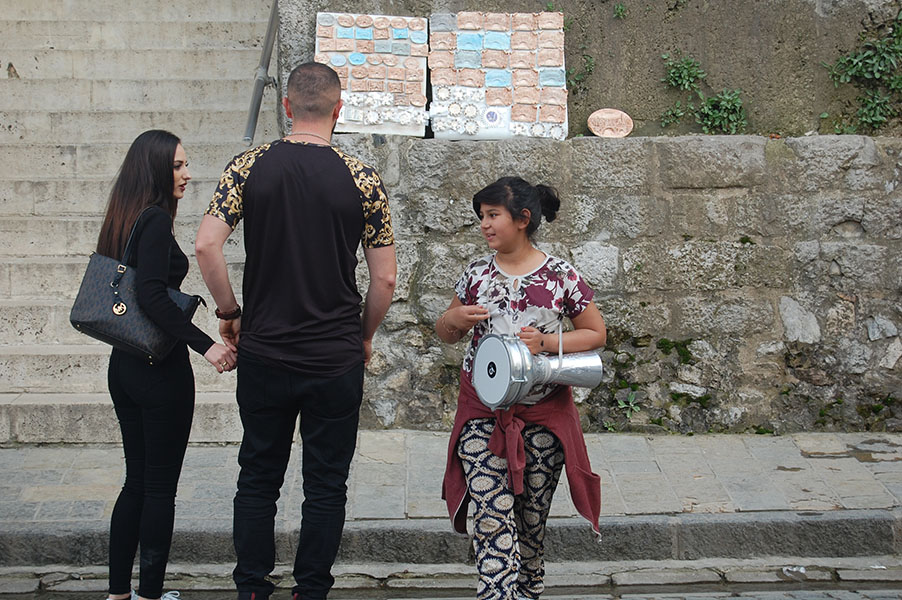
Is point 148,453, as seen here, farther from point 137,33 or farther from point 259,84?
point 137,33

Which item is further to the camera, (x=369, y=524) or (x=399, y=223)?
(x=399, y=223)

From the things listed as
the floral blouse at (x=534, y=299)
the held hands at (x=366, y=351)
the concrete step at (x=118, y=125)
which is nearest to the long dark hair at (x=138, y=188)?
the held hands at (x=366, y=351)

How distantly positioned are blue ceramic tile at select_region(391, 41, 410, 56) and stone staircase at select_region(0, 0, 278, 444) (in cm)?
157

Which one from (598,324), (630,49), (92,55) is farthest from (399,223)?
(92,55)

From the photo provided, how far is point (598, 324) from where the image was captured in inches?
136

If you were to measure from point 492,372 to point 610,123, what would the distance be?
9.45ft

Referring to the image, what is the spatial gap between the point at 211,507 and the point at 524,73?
9.71 feet

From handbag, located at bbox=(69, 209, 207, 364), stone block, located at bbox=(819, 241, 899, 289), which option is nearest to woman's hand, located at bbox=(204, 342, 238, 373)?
handbag, located at bbox=(69, 209, 207, 364)

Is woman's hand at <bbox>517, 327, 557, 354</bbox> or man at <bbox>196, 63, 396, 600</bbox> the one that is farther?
woman's hand at <bbox>517, 327, 557, 354</bbox>

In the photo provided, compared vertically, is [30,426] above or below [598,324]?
below

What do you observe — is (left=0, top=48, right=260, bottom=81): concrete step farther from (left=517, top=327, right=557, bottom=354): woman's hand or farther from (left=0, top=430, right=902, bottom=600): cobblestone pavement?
(left=517, top=327, right=557, bottom=354): woman's hand

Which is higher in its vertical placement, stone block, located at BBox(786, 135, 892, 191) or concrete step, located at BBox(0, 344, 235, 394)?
stone block, located at BBox(786, 135, 892, 191)

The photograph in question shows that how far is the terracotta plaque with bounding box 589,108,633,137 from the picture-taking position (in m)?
5.70

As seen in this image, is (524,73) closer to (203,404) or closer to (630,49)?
(630,49)
